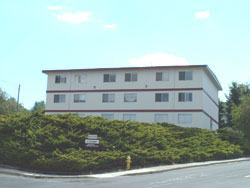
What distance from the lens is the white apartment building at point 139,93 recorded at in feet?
143

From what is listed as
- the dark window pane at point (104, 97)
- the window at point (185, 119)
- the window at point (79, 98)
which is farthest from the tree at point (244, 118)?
the window at point (79, 98)

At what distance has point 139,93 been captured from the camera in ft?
149

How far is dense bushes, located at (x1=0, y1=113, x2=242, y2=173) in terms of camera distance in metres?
19.5

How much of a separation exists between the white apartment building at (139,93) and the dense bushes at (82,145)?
47.6 feet

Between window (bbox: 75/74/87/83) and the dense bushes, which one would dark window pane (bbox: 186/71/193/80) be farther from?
the dense bushes

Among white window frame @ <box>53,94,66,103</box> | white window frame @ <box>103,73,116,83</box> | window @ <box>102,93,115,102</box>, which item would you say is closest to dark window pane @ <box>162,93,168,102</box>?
window @ <box>102,93,115,102</box>

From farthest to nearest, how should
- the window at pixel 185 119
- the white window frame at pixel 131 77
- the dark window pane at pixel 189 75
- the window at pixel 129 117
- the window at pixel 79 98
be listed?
the window at pixel 79 98 < the white window frame at pixel 131 77 < the window at pixel 129 117 < the dark window pane at pixel 189 75 < the window at pixel 185 119

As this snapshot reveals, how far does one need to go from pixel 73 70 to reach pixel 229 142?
22796mm

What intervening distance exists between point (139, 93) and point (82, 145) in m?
24.1

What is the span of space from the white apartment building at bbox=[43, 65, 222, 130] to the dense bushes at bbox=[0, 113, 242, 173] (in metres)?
14.5

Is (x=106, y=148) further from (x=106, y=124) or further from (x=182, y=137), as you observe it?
(x=182, y=137)

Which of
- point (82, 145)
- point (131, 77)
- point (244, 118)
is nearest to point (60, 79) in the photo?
point (131, 77)

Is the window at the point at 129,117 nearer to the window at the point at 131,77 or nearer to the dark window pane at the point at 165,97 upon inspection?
the dark window pane at the point at 165,97

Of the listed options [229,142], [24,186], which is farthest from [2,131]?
[229,142]
